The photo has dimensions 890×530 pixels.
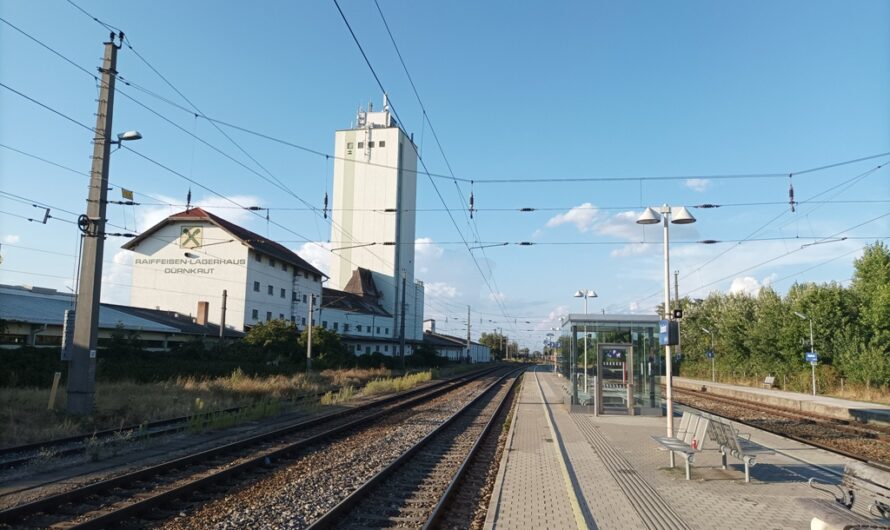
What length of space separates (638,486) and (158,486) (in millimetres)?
7121

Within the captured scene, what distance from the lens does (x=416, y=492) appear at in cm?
910

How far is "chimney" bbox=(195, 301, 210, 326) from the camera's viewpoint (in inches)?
2012

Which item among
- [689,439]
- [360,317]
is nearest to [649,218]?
[689,439]

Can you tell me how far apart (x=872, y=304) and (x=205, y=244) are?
48.2 m

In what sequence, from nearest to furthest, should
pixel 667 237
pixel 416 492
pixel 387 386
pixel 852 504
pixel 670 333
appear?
pixel 852 504 < pixel 416 492 < pixel 670 333 < pixel 667 237 < pixel 387 386

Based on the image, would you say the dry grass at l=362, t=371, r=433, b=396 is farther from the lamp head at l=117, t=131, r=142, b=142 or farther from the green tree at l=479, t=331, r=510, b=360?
the green tree at l=479, t=331, r=510, b=360

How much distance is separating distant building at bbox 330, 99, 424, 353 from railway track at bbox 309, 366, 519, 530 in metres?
65.6

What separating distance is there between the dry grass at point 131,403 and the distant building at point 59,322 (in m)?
8.73

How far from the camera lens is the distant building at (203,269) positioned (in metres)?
51.4

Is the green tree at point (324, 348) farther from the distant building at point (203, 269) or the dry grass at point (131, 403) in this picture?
the dry grass at point (131, 403)

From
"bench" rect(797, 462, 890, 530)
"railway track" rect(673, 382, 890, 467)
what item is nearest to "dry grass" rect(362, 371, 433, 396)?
"railway track" rect(673, 382, 890, 467)

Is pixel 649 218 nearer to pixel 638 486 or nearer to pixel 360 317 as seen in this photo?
pixel 638 486

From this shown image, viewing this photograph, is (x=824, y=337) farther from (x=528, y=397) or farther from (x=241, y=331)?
(x=241, y=331)

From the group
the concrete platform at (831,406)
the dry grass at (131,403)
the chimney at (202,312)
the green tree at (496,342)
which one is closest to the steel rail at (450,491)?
the dry grass at (131,403)
